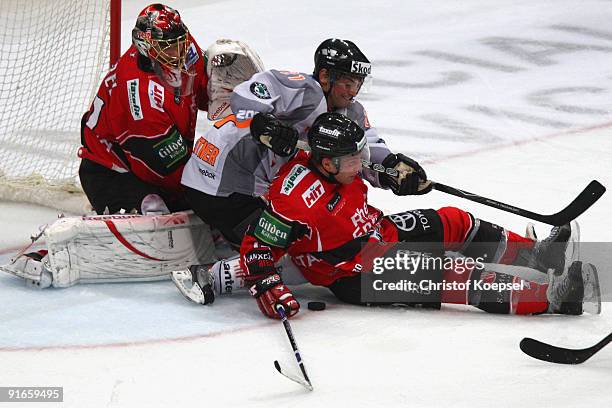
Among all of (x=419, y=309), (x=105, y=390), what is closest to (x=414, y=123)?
(x=419, y=309)

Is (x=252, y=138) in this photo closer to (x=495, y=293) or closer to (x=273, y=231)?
(x=273, y=231)

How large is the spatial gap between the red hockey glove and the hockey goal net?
1372 millimetres

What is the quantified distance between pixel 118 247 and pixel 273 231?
2.17 ft

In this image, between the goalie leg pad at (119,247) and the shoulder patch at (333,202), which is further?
the goalie leg pad at (119,247)

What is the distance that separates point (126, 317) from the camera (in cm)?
361

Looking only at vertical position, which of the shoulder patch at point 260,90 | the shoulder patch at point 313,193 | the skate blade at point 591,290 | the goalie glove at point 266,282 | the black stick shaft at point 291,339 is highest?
the shoulder patch at point 260,90

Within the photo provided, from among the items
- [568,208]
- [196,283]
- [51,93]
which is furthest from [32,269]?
[568,208]

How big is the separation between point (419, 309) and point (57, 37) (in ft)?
8.20

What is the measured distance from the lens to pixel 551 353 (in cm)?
320

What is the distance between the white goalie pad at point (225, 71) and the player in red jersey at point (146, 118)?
0.07 metres

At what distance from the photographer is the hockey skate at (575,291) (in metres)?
3.52

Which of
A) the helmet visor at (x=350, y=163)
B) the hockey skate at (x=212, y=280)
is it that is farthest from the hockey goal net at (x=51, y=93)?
the helmet visor at (x=350, y=163)

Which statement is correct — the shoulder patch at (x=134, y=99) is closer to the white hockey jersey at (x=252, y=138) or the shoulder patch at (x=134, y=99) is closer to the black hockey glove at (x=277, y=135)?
the white hockey jersey at (x=252, y=138)

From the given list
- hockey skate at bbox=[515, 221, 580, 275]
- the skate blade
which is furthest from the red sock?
hockey skate at bbox=[515, 221, 580, 275]
